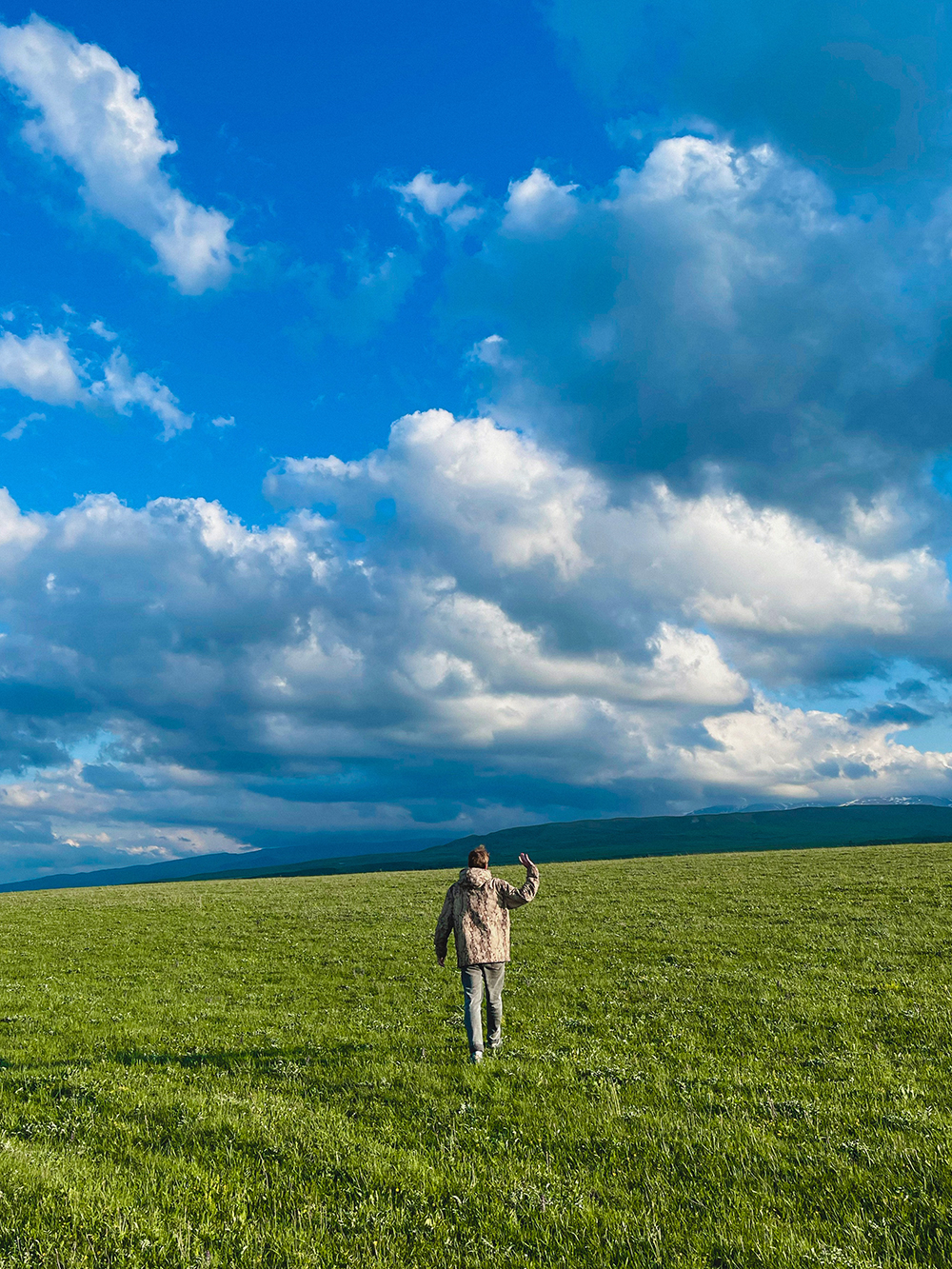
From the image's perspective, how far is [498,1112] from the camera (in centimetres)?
1115

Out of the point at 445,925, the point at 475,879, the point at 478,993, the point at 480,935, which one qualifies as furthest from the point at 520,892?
the point at 478,993

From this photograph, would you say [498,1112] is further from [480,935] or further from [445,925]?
[445,925]

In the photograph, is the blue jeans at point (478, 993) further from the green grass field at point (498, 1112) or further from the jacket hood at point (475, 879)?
the jacket hood at point (475, 879)

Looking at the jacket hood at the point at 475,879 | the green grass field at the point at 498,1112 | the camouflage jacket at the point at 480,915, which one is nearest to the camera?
the green grass field at the point at 498,1112

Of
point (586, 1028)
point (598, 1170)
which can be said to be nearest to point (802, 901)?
point (586, 1028)

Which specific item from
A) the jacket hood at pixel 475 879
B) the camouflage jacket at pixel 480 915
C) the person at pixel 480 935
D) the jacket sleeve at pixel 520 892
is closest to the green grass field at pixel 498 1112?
the person at pixel 480 935

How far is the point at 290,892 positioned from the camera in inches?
2445

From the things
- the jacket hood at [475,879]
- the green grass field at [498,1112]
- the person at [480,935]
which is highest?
the jacket hood at [475,879]

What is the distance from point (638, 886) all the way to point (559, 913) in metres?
14.0

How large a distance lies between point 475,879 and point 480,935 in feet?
3.61

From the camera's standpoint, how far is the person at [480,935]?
553 inches

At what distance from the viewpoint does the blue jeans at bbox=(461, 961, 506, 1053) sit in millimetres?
14070

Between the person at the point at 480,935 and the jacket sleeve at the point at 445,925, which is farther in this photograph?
the jacket sleeve at the point at 445,925

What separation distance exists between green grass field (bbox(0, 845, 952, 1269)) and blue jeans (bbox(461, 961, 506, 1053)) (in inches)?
25.1
